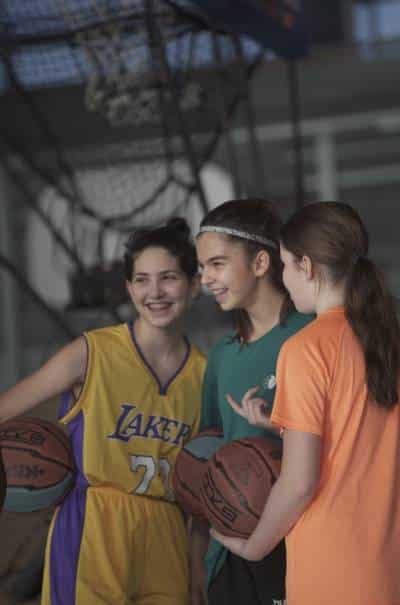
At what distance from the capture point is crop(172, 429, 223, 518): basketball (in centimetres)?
233

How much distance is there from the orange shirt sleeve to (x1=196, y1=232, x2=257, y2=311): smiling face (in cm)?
54

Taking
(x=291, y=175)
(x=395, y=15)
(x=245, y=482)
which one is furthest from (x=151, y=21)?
(x=395, y=15)

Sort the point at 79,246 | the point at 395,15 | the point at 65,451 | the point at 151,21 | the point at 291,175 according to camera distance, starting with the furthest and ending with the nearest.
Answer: the point at 395,15, the point at 291,175, the point at 79,246, the point at 151,21, the point at 65,451

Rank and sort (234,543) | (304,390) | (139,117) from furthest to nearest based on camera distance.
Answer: (139,117)
(234,543)
(304,390)

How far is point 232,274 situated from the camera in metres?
2.40

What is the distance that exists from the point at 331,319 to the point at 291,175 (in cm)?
801

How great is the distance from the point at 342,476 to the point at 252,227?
804 mm

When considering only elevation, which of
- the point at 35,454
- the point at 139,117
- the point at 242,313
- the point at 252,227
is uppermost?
the point at 139,117

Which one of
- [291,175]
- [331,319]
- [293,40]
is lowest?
[291,175]

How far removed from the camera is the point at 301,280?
1.97 metres

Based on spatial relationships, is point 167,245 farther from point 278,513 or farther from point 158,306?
point 278,513

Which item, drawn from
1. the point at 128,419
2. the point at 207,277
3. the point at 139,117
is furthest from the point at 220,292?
the point at 139,117

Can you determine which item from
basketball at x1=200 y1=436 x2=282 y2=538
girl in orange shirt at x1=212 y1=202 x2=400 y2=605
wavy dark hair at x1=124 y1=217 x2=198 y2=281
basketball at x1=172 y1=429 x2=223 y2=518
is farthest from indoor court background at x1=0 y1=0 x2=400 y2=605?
girl in orange shirt at x1=212 y1=202 x2=400 y2=605

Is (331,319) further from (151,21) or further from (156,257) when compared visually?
(151,21)
